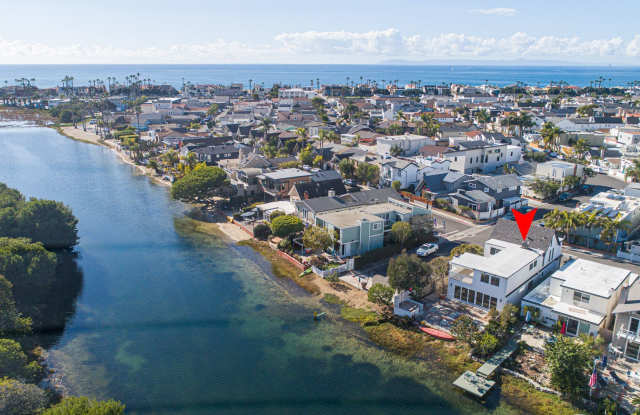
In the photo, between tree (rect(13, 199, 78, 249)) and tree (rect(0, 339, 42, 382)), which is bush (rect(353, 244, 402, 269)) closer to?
tree (rect(0, 339, 42, 382))

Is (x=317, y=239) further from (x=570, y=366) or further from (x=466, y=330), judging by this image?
(x=570, y=366)

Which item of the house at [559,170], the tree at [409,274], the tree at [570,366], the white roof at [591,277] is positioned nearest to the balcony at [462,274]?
the tree at [409,274]

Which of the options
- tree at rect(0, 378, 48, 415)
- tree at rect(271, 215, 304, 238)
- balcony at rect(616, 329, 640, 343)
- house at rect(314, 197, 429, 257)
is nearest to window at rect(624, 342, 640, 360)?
balcony at rect(616, 329, 640, 343)

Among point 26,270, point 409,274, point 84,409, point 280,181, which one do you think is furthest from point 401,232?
point 26,270

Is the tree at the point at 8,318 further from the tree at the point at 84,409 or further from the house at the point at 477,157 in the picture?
the house at the point at 477,157

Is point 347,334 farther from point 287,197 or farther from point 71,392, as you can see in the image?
point 287,197

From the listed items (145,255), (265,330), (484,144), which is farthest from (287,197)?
(484,144)
